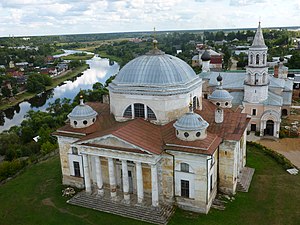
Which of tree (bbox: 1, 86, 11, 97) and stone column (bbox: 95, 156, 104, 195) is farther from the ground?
stone column (bbox: 95, 156, 104, 195)

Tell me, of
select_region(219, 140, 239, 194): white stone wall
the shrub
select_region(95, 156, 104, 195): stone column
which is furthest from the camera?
the shrub

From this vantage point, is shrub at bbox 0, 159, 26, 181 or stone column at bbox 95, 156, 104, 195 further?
shrub at bbox 0, 159, 26, 181

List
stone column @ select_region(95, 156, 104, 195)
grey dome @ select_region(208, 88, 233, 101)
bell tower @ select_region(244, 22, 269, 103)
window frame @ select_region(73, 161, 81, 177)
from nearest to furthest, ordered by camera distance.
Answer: stone column @ select_region(95, 156, 104, 195)
window frame @ select_region(73, 161, 81, 177)
grey dome @ select_region(208, 88, 233, 101)
bell tower @ select_region(244, 22, 269, 103)

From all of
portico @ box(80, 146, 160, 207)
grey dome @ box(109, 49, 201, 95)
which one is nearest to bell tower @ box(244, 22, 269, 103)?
grey dome @ box(109, 49, 201, 95)

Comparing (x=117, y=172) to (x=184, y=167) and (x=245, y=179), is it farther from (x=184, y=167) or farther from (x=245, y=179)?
(x=245, y=179)

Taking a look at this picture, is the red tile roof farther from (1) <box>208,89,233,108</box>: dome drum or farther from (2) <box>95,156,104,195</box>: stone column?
(1) <box>208,89,233,108</box>: dome drum

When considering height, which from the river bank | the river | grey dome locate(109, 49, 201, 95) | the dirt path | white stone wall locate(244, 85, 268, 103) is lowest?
the river

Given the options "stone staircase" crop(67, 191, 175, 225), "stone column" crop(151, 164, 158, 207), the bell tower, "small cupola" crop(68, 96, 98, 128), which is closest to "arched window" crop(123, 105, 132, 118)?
"small cupola" crop(68, 96, 98, 128)
